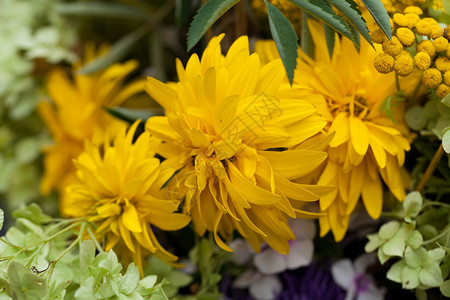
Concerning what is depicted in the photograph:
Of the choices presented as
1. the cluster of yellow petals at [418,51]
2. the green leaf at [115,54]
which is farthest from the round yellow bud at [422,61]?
the green leaf at [115,54]

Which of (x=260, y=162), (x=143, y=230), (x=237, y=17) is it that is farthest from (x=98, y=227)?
(x=237, y=17)

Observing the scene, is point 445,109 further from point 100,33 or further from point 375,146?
point 100,33

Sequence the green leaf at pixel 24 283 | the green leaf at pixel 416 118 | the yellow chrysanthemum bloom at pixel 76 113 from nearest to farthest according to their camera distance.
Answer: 1. the green leaf at pixel 24 283
2. the green leaf at pixel 416 118
3. the yellow chrysanthemum bloom at pixel 76 113

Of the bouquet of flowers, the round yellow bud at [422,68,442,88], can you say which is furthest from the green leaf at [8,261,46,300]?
the round yellow bud at [422,68,442,88]

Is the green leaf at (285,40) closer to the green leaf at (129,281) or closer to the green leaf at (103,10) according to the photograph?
the green leaf at (129,281)

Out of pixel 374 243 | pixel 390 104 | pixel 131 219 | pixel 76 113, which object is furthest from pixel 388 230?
pixel 76 113
